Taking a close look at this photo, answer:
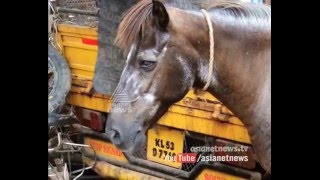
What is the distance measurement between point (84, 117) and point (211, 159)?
87 cm

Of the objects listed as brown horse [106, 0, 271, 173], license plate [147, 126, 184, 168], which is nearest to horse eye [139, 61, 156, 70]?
brown horse [106, 0, 271, 173]

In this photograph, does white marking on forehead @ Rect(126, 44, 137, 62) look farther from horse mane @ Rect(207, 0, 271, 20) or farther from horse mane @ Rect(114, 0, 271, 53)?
horse mane @ Rect(207, 0, 271, 20)

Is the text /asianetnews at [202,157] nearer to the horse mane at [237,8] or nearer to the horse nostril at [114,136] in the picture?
the horse nostril at [114,136]

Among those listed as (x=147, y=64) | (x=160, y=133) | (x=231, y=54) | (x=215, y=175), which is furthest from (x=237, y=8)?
(x=215, y=175)

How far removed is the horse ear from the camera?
4188 millimetres

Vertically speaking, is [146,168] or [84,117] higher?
[84,117]

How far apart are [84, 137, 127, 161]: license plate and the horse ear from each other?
0.83m

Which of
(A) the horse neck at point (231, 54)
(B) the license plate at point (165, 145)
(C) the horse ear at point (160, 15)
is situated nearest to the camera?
(C) the horse ear at point (160, 15)

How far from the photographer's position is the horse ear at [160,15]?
4.19 meters

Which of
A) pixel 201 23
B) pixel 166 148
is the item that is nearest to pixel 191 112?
pixel 166 148

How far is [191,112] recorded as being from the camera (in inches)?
172

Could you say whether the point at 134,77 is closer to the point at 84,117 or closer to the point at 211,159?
the point at 84,117

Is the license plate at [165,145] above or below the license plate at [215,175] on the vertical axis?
above

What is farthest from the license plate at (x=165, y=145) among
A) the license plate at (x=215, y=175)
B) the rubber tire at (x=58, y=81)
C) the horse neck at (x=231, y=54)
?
the rubber tire at (x=58, y=81)
